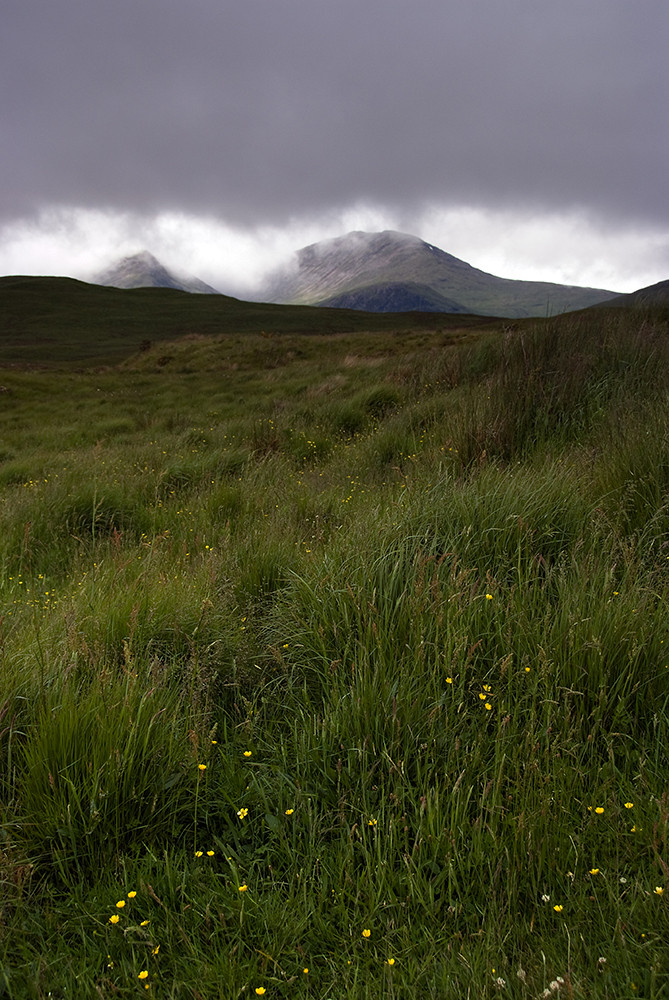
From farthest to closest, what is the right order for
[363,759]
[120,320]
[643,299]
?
[120,320], [643,299], [363,759]

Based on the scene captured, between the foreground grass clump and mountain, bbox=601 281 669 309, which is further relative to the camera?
mountain, bbox=601 281 669 309

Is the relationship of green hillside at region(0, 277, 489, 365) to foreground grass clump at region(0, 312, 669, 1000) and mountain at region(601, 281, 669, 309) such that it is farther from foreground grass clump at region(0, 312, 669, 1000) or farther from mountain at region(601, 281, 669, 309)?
foreground grass clump at region(0, 312, 669, 1000)

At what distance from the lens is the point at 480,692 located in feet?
6.43

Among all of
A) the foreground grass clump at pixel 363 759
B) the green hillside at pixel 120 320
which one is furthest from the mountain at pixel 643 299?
the green hillside at pixel 120 320

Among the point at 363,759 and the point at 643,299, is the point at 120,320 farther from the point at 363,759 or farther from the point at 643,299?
the point at 363,759

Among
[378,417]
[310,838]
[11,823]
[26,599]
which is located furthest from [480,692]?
[378,417]

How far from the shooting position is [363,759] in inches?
67.9

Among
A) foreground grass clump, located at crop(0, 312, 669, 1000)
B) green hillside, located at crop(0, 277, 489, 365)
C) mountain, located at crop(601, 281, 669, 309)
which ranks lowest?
foreground grass clump, located at crop(0, 312, 669, 1000)

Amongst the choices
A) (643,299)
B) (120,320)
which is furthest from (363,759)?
(120,320)

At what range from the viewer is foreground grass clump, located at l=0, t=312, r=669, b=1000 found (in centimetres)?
130

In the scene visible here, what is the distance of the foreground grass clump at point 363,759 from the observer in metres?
1.30

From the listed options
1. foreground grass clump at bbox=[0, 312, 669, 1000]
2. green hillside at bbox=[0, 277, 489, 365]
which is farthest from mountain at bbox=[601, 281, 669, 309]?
green hillside at bbox=[0, 277, 489, 365]

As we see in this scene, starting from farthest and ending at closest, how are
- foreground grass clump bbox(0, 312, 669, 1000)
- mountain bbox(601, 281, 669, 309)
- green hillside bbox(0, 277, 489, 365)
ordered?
green hillside bbox(0, 277, 489, 365) < mountain bbox(601, 281, 669, 309) < foreground grass clump bbox(0, 312, 669, 1000)

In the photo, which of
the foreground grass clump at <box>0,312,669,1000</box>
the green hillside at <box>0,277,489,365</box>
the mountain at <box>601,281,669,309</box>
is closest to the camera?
the foreground grass clump at <box>0,312,669,1000</box>
